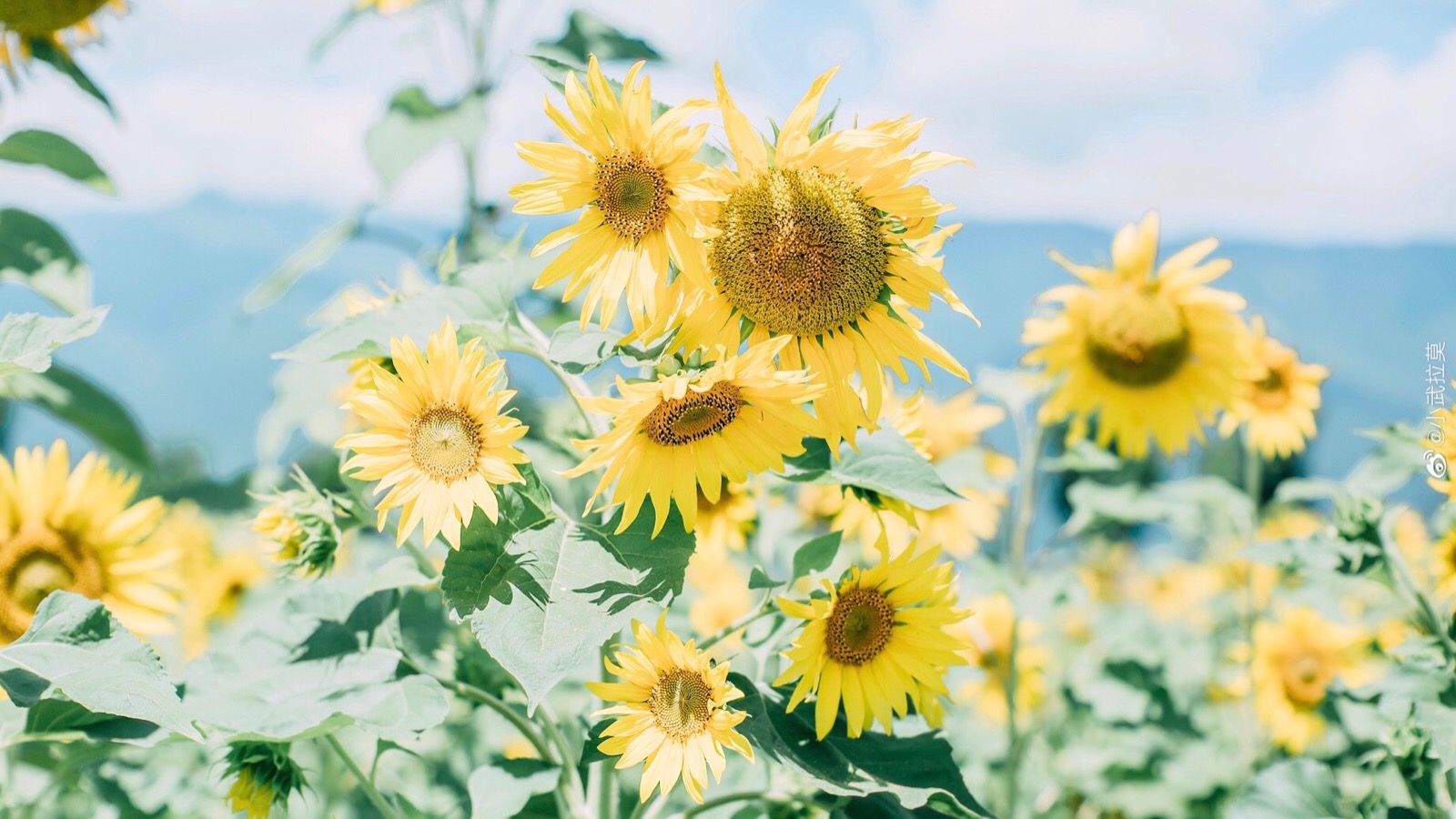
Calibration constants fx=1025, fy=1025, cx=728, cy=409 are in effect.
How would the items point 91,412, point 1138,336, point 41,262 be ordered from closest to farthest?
point 41,262 < point 91,412 < point 1138,336

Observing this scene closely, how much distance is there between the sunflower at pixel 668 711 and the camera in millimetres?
849

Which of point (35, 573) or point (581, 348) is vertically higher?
point (581, 348)

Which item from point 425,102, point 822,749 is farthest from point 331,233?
point 822,749

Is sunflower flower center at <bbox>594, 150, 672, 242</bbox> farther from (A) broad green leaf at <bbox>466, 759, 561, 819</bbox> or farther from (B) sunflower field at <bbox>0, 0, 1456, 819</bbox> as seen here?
(A) broad green leaf at <bbox>466, 759, 561, 819</bbox>

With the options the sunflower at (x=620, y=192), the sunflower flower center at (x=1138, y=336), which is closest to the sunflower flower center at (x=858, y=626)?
the sunflower at (x=620, y=192)

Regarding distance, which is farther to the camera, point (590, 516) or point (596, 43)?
point (596, 43)

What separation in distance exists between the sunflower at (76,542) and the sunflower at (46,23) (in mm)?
541

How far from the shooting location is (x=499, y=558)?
83 cm

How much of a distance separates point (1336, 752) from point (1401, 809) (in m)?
1.01

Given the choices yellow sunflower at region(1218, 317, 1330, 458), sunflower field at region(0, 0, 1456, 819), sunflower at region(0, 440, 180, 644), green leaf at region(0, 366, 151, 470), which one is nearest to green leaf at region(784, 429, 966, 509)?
sunflower field at region(0, 0, 1456, 819)

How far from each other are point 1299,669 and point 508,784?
1960mm

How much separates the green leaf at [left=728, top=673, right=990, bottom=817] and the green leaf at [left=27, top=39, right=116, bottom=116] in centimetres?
118

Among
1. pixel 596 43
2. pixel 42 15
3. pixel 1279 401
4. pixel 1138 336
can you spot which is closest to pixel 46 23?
pixel 42 15

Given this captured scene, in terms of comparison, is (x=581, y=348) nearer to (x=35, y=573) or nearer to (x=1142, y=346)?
(x=35, y=573)
